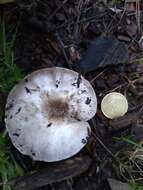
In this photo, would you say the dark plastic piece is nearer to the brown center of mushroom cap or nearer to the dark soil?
the dark soil

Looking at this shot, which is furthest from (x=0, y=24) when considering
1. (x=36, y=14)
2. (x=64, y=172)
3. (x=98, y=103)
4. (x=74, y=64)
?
(x=64, y=172)

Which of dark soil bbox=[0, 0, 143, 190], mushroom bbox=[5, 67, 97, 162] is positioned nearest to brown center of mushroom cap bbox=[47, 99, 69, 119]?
mushroom bbox=[5, 67, 97, 162]

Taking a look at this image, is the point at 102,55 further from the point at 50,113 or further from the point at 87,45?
the point at 50,113

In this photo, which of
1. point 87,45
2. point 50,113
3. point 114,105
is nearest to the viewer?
point 50,113

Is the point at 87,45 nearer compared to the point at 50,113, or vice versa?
the point at 50,113

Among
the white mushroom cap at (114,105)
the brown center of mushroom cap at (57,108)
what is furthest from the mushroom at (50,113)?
the white mushroom cap at (114,105)

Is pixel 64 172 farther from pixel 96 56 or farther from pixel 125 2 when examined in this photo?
pixel 125 2

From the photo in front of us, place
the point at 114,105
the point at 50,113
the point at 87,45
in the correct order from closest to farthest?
the point at 50,113
the point at 114,105
the point at 87,45

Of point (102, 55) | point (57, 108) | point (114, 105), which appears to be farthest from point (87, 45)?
point (57, 108)
